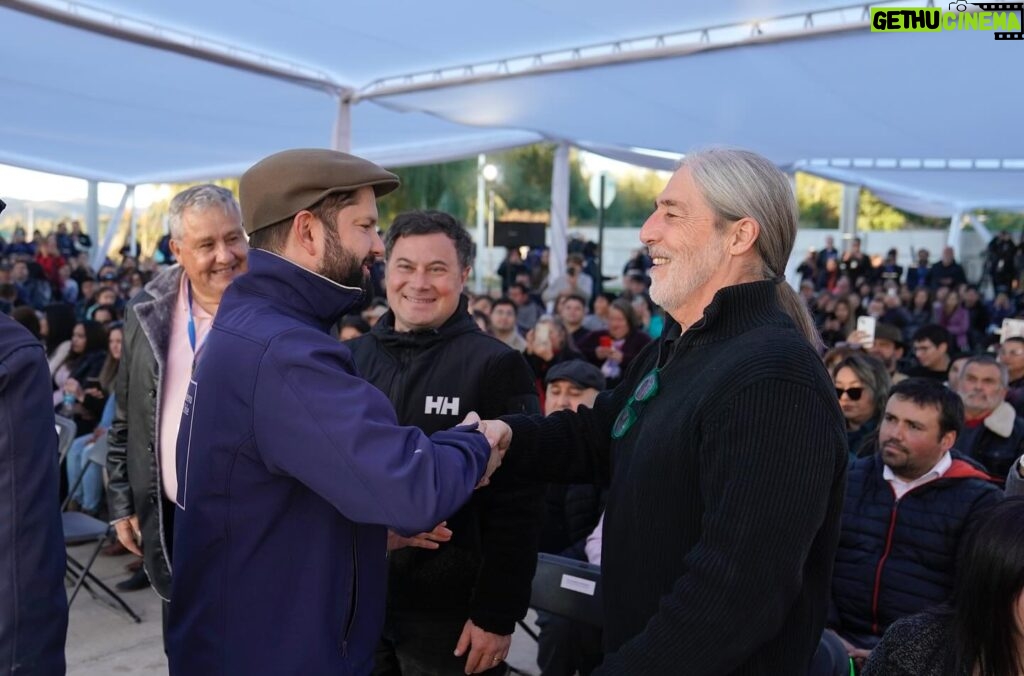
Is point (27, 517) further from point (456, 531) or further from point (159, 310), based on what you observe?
point (159, 310)

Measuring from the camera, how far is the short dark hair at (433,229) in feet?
8.89

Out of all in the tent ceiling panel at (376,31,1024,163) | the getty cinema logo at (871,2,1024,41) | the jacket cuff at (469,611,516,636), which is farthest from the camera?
the tent ceiling panel at (376,31,1024,163)

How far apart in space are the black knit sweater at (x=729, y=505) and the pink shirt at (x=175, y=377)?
1716 mm

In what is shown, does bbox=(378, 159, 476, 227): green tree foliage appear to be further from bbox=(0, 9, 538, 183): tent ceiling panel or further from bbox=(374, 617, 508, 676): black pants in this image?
bbox=(374, 617, 508, 676): black pants

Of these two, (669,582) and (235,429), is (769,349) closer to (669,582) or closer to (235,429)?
(669,582)

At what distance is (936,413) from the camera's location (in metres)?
3.62

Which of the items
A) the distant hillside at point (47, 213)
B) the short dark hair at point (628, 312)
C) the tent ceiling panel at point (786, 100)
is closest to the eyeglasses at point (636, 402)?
the tent ceiling panel at point (786, 100)

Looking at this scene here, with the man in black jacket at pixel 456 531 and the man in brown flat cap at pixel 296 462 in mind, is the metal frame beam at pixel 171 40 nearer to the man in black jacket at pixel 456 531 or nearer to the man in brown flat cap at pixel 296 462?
the man in black jacket at pixel 456 531

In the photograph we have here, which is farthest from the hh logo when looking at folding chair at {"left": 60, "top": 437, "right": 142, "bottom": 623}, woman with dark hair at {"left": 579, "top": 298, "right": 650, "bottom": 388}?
woman with dark hair at {"left": 579, "top": 298, "right": 650, "bottom": 388}

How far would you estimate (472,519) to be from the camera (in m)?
2.49

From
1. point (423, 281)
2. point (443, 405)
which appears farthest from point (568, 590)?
point (423, 281)

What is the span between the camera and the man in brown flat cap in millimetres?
1641

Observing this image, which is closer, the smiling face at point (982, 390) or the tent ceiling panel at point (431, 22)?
the smiling face at point (982, 390)

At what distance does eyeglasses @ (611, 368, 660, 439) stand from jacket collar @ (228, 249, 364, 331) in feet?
1.95
